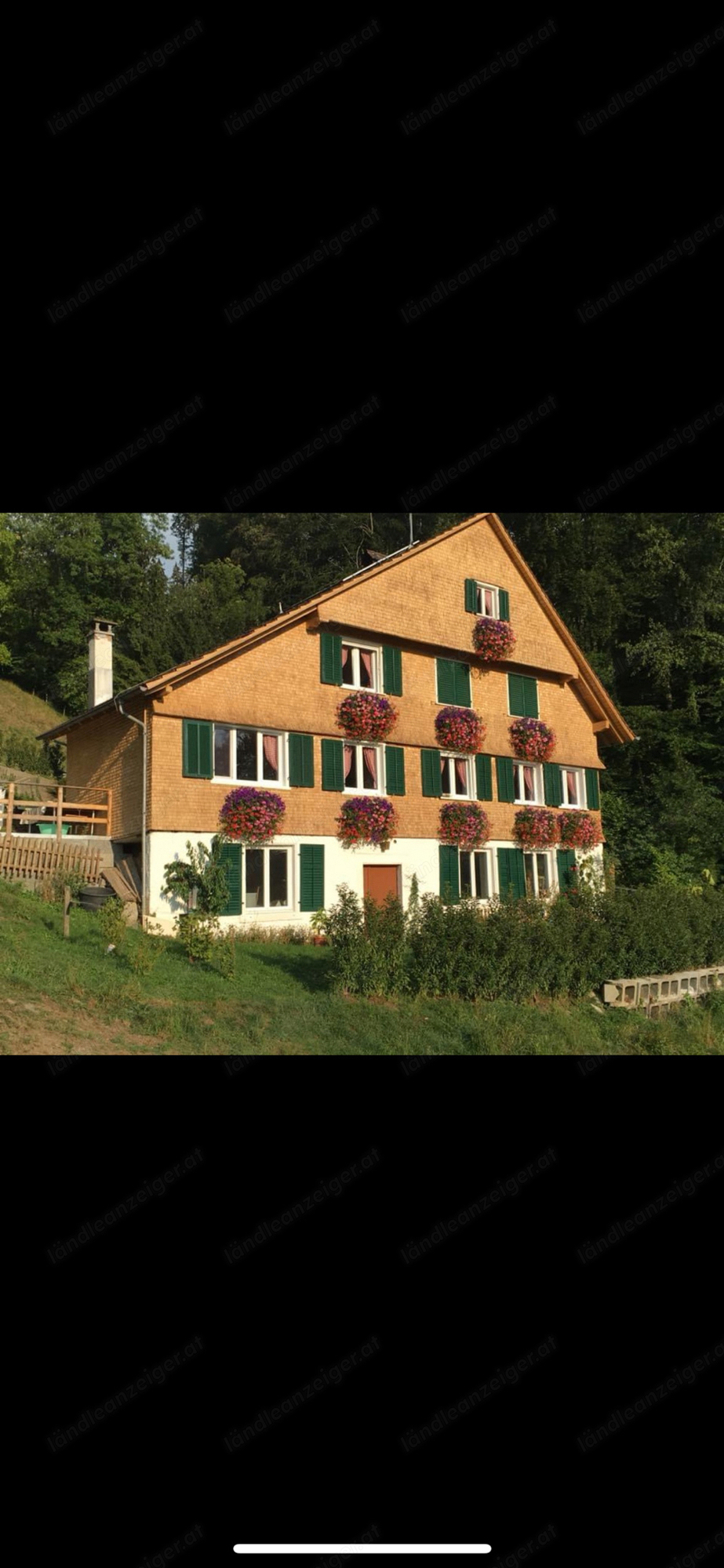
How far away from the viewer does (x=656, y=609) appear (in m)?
38.8

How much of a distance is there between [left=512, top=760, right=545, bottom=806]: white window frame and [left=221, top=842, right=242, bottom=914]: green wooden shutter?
30.4 feet

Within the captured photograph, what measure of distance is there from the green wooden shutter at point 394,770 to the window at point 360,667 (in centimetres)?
161

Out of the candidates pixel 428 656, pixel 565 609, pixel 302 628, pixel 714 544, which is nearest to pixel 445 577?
pixel 428 656

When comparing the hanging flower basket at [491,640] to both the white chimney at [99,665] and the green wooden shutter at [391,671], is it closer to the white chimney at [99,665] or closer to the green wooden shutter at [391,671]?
the green wooden shutter at [391,671]

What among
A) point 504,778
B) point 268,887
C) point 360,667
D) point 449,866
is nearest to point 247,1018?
point 268,887

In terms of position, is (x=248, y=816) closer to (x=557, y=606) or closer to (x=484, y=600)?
(x=484, y=600)

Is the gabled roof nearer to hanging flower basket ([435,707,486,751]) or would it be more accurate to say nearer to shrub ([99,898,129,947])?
hanging flower basket ([435,707,486,751])

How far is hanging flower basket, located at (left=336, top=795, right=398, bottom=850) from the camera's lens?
2258 centimetres

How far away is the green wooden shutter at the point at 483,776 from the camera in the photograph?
25.8m

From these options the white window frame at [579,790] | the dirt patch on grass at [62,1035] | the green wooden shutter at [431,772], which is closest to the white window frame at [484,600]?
the green wooden shutter at [431,772]

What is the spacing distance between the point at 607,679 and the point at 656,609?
4501 mm

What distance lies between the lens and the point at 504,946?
1367cm

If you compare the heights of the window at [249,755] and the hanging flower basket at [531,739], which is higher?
the hanging flower basket at [531,739]

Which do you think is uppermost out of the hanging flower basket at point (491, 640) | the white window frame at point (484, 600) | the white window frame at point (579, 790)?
the white window frame at point (484, 600)
